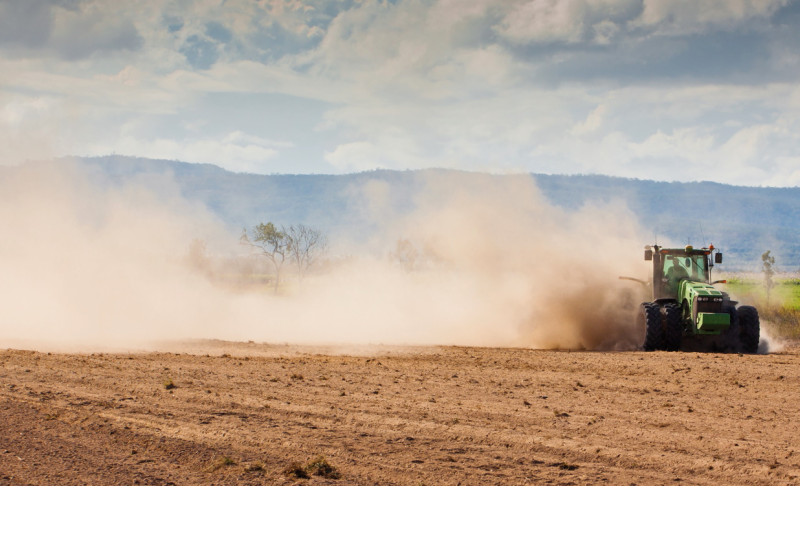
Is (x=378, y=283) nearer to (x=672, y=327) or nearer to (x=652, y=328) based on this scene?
(x=652, y=328)

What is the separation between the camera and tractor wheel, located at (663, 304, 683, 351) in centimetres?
2188

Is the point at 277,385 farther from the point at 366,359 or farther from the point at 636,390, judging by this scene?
the point at 636,390

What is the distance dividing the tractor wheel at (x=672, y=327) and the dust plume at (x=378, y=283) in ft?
9.05

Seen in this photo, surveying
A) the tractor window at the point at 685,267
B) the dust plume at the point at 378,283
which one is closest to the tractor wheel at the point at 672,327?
the tractor window at the point at 685,267

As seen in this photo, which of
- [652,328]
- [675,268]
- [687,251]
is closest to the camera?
[652,328]

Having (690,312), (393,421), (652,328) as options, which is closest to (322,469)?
(393,421)

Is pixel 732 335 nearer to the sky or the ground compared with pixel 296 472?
nearer to the sky

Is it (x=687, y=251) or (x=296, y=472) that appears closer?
(x=296, y=472)

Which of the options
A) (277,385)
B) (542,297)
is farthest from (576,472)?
(542,297)

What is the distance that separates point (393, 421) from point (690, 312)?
42.7ft

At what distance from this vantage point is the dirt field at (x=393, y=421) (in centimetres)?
965

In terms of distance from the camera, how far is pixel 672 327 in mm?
21875

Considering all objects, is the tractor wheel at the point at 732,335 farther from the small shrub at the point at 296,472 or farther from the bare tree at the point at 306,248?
the bare tree at the point at 306,248

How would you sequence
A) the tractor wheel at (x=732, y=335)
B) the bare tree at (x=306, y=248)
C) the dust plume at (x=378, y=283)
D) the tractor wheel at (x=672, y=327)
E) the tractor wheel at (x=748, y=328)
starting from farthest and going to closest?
the bare tree at (x=306, y=248) < the dust plume at (x=378, y=283) < the tractor wheel at (x=748, y=328) < the tractor wheel at (x=672, y=327) < the tractor wheel at (x=732, y=335)
